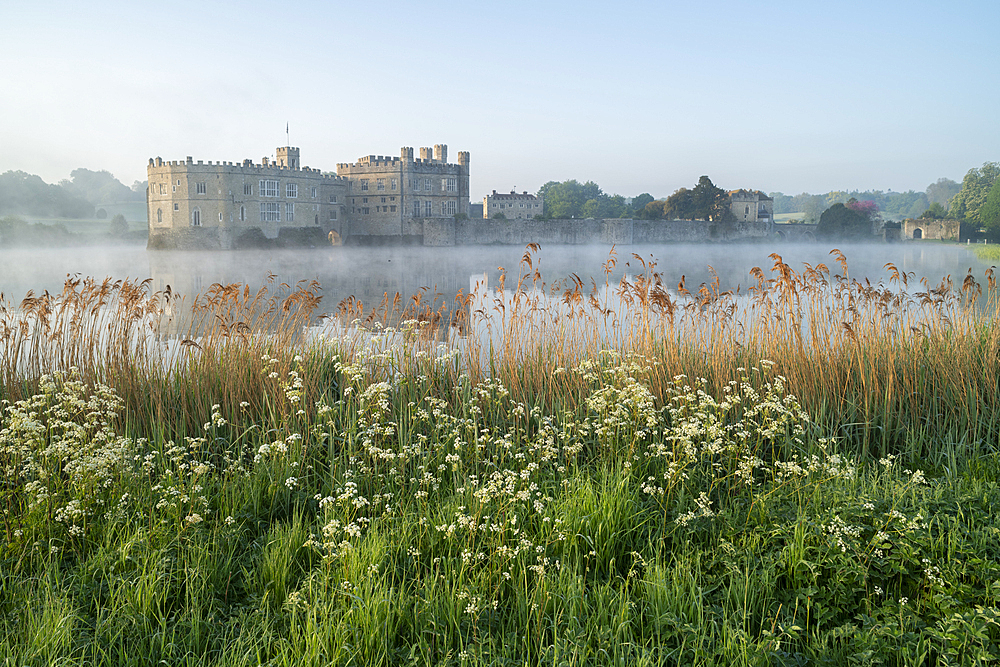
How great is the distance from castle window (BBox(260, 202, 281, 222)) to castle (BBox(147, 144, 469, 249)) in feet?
0.22

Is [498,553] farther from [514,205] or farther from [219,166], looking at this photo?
[514,205]

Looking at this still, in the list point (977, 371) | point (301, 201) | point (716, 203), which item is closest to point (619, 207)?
point (716, 203)

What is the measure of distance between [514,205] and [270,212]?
25921 mm

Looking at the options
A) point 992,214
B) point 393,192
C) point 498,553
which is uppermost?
point 393,192

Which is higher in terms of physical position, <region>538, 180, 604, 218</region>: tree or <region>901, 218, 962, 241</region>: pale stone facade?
<region>538, 180, 604, 218</region>: tree

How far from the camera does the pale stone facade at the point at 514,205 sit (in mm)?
65062

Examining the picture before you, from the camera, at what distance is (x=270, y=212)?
154ft

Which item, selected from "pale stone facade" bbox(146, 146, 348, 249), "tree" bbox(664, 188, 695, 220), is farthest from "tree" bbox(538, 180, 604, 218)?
"pale stone facade" bbox(146, 146, 348, 249)

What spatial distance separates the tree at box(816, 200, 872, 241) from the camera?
5959 centimetres

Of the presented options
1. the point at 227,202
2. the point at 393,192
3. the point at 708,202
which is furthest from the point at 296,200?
the point at 708,202

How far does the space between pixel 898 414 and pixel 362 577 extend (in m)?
3.54

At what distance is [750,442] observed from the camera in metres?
3.94

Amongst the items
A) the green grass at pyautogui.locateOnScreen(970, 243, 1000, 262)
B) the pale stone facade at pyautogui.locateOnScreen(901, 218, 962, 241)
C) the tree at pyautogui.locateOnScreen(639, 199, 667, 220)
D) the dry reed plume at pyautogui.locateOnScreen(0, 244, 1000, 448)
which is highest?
the tree at pyautogui.locateOnScreen(639, 199, 667, 220)

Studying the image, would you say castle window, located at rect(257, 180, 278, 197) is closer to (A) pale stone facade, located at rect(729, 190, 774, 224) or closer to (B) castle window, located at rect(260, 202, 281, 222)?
(B) castle window, located at rect(260, 202, 281, 222)
